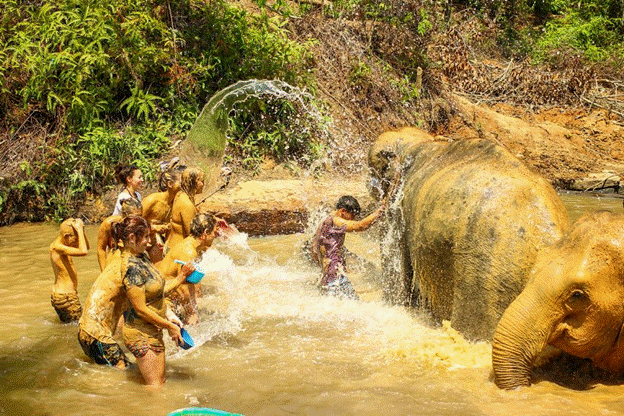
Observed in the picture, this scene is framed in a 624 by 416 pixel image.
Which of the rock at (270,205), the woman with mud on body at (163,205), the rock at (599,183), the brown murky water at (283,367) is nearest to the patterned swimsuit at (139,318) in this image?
the brown murky water at (283,367)

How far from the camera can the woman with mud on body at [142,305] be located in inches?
194

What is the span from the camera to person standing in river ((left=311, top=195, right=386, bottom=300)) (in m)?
7.21

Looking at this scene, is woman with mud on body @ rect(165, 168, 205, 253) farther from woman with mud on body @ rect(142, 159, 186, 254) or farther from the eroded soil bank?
the eroded soil bank

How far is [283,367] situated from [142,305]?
1.28m

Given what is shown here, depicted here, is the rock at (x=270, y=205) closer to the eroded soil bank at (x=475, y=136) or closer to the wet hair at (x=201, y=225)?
the eroded soil bank at (x=475, y=136)

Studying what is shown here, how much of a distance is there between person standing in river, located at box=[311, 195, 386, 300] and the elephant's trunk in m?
2.69

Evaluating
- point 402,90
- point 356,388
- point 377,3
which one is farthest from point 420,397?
point 377,3

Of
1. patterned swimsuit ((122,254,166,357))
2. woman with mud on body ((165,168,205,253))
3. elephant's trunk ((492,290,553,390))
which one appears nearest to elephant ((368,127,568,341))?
elephant's trunk ((492,290,553,390))

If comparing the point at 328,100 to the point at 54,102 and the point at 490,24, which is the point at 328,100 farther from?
the point at 490,24

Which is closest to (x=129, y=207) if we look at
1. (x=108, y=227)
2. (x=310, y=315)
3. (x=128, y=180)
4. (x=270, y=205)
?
(x=108, y=227)

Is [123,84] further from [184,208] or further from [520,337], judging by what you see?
[520,337]

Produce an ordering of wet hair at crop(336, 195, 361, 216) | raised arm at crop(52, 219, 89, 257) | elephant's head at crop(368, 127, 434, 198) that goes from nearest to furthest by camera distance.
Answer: raised arm at crop(52, 219, 89, 257)
wet hair at crop(336, 195, 361, 216)
elephant's head at crop(368, 127, 434, 198)

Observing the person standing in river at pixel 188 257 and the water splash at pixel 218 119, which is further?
the water splash at pixel 218 119

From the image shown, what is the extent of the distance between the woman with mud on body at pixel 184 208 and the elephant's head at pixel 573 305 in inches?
132
